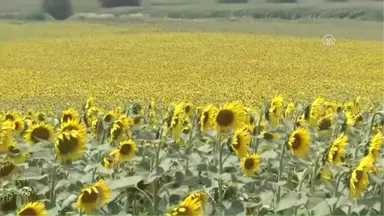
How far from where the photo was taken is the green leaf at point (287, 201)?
386cm

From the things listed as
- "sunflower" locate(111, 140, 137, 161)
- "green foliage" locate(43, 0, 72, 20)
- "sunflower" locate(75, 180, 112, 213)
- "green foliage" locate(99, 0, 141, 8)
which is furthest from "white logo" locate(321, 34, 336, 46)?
"green foliage" locate(99, 0, 141, 8)

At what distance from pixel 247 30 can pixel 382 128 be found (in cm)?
3753

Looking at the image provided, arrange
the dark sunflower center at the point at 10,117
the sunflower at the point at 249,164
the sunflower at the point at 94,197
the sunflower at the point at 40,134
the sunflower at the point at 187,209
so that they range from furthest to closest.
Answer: the dark sunflower center at the point at 10,117 < the sunflower at the point at 40,134 < the sunflower at the point at 249,164 < the sunflower at the point at 94,197 < the sunflower at the point at 187,209

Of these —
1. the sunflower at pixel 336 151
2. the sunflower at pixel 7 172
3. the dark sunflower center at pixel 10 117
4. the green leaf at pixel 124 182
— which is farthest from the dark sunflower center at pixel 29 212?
the dark sunflower center at pixel 10 117

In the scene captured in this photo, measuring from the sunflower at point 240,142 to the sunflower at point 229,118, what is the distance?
0.04m

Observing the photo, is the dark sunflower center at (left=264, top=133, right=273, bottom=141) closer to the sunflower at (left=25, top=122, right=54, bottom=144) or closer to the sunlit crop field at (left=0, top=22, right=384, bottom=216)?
the sunlit crop field at (left=0, top=22, right=384, bottom=216)

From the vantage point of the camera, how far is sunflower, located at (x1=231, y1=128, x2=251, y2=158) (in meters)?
4.25

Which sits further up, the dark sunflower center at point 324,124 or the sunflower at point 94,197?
the sunflower at point 94,197

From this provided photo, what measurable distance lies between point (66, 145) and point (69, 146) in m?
0.01

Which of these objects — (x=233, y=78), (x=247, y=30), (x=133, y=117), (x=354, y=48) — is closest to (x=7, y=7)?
(x=247, y=30)

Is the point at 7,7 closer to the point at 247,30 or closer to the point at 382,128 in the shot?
the point at 247,30

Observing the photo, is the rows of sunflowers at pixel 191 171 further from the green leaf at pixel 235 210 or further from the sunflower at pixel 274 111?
the sunflower at pixel 274 111

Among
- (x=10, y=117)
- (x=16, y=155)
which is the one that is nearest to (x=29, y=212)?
(x=16, y=155)

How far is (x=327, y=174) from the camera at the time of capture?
4.11m
